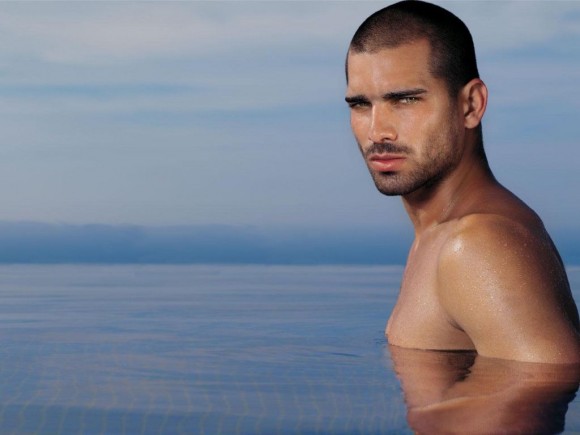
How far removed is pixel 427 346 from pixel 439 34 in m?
1.22

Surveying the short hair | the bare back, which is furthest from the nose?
the bare back

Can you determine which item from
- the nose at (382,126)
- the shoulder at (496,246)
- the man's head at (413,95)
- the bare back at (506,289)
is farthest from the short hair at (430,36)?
the shoulder at (496,246)

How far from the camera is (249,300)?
9633 millimetres

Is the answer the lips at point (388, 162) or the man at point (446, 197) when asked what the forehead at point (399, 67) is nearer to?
the man at point (446, 197)

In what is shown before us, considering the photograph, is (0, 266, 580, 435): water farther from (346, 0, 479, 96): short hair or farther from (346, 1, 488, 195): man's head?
(346, 0, 479, 96): short hair

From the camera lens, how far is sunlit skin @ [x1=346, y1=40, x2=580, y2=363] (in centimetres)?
311

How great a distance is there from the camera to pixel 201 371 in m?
4.24

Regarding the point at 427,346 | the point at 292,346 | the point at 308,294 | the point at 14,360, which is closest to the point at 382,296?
the point at 308,294

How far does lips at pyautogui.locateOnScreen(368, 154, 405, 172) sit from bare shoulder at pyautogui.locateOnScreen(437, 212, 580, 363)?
58 centimetres

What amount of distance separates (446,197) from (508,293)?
0.94 metres

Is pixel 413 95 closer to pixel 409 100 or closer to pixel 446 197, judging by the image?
pixel 409 100

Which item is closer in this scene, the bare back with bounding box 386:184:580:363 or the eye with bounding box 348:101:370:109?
the bare back with bounding box 386:184:580:363

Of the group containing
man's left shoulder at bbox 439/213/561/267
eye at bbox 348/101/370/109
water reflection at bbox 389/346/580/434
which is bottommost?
water reflection at bbox 389/346/580/434

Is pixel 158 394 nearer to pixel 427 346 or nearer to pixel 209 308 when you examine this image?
pixel 427 346
